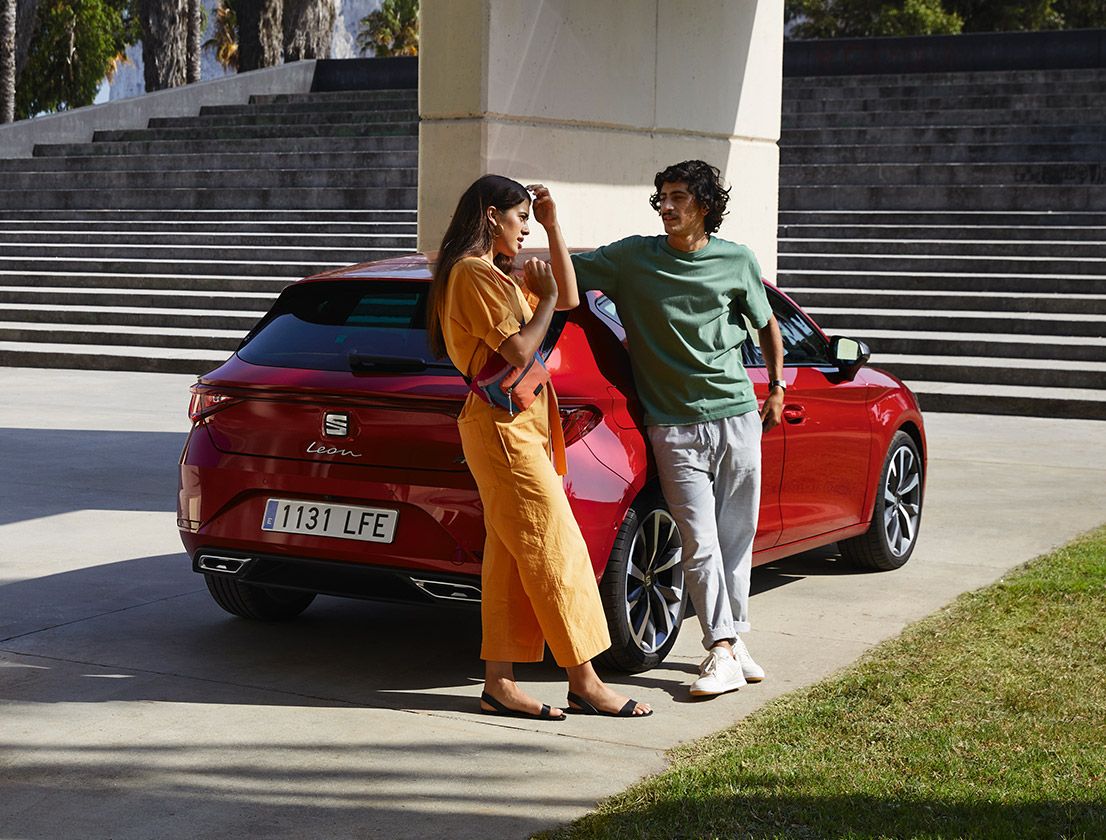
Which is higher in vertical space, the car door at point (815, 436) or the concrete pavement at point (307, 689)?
the car door at point (815, 436)

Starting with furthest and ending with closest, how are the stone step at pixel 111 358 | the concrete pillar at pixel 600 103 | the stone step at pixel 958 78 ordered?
the stone step at pixel 958 78 → the stone step at pixel 111 358 → the concrete pillar at pixel 600 103

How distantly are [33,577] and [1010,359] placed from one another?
36.2 feet

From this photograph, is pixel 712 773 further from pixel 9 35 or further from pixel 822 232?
pixel 9 35

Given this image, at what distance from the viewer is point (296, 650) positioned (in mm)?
6039

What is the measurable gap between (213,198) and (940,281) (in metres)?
11.7

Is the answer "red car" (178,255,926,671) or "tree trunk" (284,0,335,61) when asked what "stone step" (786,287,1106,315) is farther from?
"tree trunk" (284,0,335,61)

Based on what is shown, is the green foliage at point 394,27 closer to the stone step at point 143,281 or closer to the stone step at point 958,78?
the stone step at point 958,78

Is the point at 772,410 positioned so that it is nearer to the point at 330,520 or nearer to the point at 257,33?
the point at 330,520

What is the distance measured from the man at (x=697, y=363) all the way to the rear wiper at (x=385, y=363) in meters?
0.67

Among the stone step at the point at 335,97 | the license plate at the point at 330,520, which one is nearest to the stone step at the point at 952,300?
the license plate at the point at 330,520

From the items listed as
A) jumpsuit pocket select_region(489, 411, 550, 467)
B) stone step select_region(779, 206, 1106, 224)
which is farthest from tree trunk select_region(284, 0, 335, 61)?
jumpsuit pocket select_region(489, 411, 550, 467)

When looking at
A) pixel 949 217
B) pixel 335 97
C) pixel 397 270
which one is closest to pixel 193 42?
pixel 335 97

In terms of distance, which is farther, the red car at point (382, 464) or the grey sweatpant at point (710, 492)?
the grey sweatpant at point (710, 492)

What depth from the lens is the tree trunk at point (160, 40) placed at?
38.9 m
